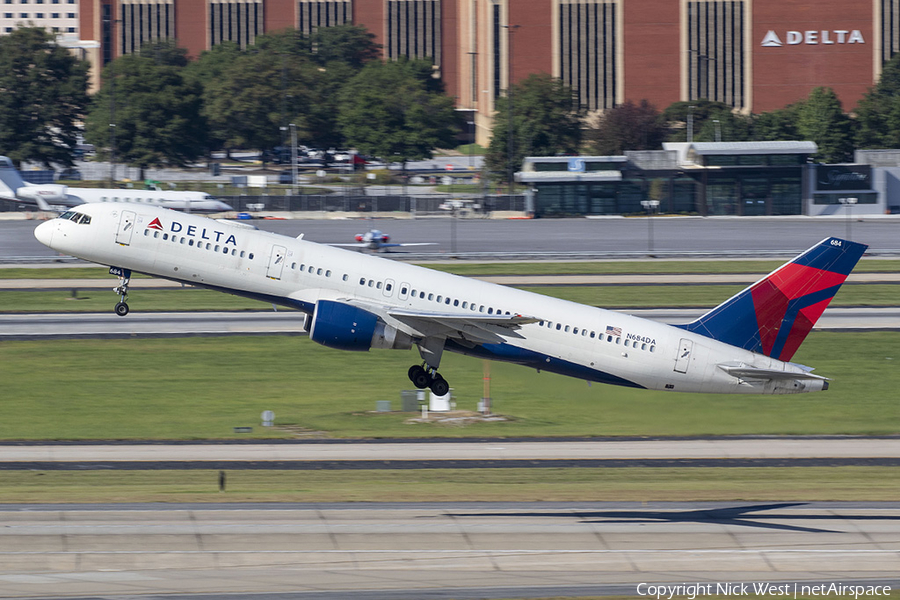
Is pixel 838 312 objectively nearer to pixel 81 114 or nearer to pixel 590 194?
pixel 590 194

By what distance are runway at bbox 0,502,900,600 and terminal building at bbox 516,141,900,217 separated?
331ft

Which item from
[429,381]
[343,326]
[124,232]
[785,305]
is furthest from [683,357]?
[124,232]

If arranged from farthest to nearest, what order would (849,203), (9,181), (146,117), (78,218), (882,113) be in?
(882,113) < (146,117) < (849,203) < (9,181) < (78,218)

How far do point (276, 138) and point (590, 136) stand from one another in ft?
183

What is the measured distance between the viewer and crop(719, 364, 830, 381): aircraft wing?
44.8 meters

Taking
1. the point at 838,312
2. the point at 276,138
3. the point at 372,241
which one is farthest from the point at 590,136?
the point at 838,312

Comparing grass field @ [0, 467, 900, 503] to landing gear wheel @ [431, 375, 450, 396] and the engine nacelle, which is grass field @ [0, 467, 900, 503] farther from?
the engine nacelle

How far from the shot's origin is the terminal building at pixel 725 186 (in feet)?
456

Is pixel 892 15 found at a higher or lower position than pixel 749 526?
higher

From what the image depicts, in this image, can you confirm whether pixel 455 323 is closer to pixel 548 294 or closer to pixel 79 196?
pixel 548 294

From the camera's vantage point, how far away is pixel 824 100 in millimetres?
181000

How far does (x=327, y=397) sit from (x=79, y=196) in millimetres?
79658

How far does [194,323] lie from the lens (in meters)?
73.1

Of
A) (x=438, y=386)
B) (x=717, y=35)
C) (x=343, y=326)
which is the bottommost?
(x=438, y=386)
